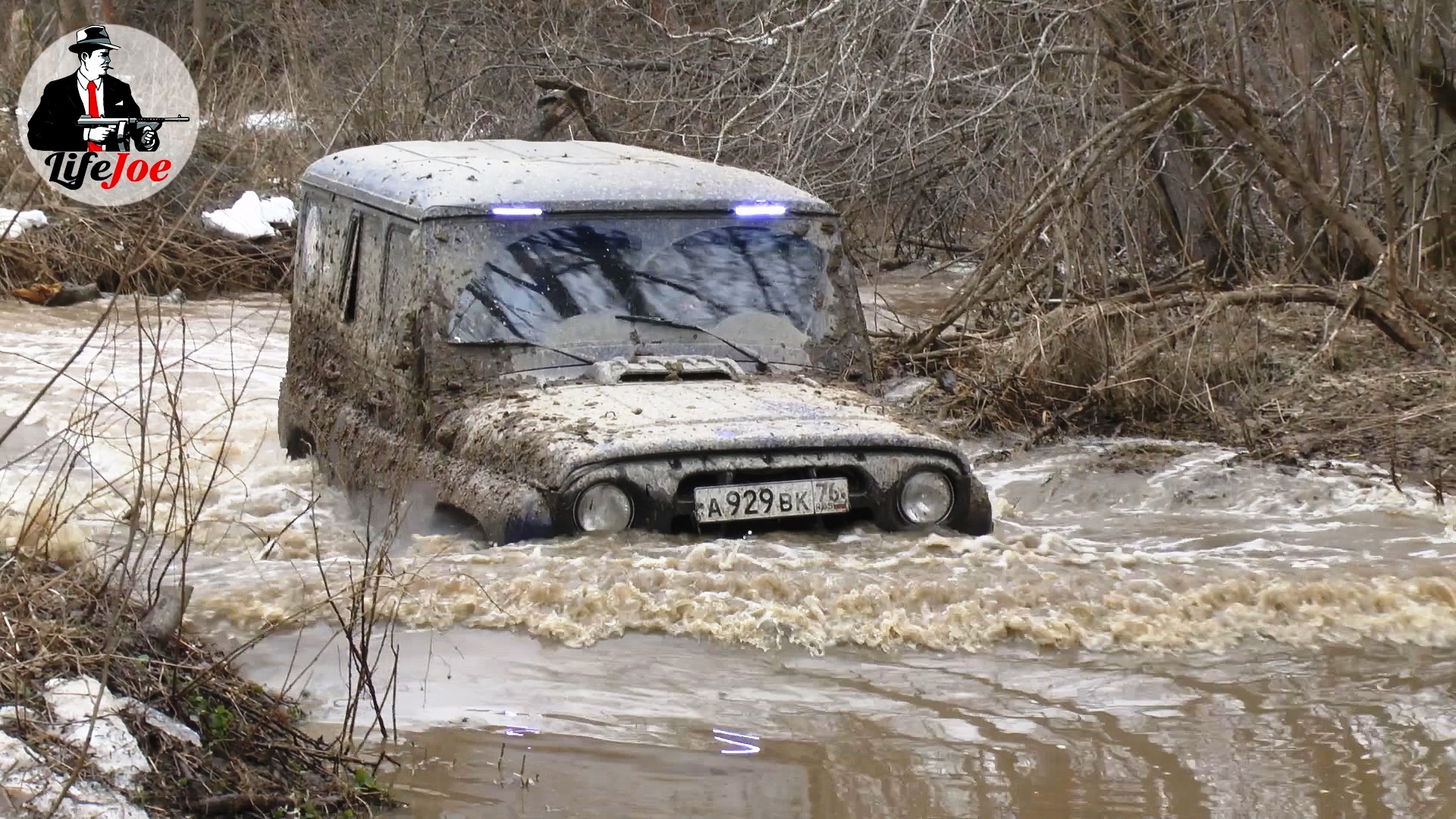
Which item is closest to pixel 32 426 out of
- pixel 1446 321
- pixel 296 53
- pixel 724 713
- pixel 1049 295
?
pixel 1049 295

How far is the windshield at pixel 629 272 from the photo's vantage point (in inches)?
239

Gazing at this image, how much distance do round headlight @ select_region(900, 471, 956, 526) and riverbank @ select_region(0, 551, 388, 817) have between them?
223cm

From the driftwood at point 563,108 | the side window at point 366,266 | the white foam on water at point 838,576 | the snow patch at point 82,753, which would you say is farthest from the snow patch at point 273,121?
the snow patch at point 82,753

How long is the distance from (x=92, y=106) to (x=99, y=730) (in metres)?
13.7

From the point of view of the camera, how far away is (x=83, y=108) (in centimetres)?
1577

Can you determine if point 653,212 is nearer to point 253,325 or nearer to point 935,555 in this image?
point 935,555

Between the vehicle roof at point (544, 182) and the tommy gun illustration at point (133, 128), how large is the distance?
A: 9376 millimetres

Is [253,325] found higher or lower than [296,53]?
lower

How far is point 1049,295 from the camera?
9.40m

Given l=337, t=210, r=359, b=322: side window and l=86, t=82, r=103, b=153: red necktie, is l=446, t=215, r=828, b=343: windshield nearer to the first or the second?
l=337, t=210, r=359, b=322: side window

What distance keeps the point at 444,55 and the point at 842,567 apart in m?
11.8

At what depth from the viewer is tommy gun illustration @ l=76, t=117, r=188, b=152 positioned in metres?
15.6

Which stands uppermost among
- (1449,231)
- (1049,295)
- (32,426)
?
(1449,231)

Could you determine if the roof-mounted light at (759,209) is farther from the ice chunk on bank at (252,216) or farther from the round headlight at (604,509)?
the ice chunk on bank at (252,216)
